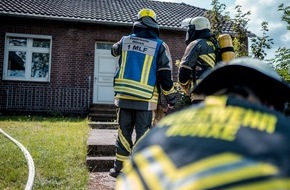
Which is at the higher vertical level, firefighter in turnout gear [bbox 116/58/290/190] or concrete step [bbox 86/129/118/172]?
firefighter in turnout gear [bbox 116/58/290/190]

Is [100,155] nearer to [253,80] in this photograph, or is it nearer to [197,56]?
[197,56]

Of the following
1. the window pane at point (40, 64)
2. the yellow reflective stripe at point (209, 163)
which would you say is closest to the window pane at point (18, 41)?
the window pane at point (40, 64)

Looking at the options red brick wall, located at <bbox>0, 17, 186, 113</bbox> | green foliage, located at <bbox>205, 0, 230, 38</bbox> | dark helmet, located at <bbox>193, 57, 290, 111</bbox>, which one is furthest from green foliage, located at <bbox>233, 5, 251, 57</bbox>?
dark helmet, located at <bbox>193, 57, 290, 111</bbox>

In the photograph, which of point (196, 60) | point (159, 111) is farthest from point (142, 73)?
point (196, 60)

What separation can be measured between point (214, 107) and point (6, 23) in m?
13.7

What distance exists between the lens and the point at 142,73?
4.18m

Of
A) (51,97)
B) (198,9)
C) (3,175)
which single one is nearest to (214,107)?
(3,175)

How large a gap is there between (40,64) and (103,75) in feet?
7.94

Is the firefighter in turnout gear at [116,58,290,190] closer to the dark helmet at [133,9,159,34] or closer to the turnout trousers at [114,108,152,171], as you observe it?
the turnout trousers at [114,108,152,171]

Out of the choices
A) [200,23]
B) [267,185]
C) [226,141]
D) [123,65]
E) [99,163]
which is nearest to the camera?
[267,185]

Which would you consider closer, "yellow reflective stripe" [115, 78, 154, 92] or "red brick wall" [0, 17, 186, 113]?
"yellow reflective stripe" [115, 78, 154, 92]

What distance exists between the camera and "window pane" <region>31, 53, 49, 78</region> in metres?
13.6

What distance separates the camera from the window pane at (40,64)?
44.5ft

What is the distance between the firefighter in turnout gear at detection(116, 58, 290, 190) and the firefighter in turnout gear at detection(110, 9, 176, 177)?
2998 mm
